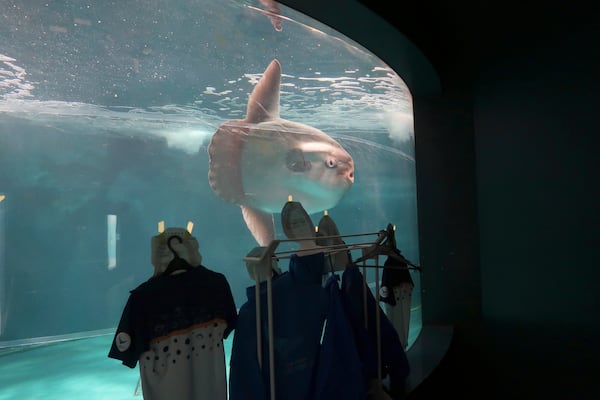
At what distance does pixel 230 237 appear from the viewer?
1127 cm

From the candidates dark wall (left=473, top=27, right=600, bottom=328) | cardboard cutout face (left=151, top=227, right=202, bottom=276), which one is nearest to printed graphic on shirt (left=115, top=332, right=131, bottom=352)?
cardboard cutout face (left=151, top=227, right=202, bottom=276)

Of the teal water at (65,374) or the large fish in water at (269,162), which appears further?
the large fish in water at (269,162)

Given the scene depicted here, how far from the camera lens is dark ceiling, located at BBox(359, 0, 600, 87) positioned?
7.99 feet

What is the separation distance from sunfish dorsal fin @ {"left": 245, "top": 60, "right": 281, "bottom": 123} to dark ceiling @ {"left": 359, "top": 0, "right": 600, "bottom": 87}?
1827 mm

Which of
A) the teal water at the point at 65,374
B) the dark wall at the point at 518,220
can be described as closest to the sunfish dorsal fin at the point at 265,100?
the dark wall at the point at 518,220

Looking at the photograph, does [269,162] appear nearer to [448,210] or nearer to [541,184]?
[448,210]

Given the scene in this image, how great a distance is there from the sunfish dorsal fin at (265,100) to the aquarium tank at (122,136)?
0.20 m

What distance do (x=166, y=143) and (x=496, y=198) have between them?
6.50 meters

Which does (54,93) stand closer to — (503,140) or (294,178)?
(294,178)

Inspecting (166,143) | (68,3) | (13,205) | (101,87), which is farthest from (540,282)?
(166,143)

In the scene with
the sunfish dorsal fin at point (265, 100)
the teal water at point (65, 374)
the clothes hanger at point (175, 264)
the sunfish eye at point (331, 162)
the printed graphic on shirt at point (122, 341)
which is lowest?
the teal water at point (65, 374)

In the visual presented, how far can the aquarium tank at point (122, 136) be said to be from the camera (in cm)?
313

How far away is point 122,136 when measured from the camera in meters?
6.43

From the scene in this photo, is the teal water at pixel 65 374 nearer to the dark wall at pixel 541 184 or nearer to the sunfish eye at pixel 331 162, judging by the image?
the dark wall at pixel 541 184
